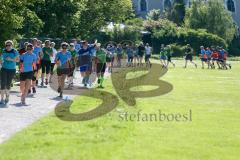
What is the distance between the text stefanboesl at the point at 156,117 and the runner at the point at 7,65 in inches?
150

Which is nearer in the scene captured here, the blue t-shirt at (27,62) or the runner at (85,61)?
the blue t-shirt at (27,62)

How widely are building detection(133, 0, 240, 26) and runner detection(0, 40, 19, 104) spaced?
8680cm

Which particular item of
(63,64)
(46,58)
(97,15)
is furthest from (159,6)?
(63,64)

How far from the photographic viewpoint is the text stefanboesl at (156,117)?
14.5m

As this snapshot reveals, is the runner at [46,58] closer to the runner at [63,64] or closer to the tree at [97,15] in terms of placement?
the runner at [63,64]

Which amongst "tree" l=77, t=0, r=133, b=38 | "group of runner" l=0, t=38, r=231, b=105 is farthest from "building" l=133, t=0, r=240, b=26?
"group of runner" l=0, t=38, r=231, b=105

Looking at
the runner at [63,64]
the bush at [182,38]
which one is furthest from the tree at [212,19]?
the runner at [63,64]

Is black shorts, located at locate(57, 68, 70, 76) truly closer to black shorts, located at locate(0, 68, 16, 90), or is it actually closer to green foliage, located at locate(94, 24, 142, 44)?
black shorts, located at locate(0, 68, 16, 90)

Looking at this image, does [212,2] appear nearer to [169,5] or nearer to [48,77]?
[169,5]

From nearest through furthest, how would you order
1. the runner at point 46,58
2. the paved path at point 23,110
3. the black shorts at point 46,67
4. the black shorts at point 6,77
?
the paved path at point 23,110, the black shorts at point 6,77, the runner at point 46,58, the black shorts at point 46,67

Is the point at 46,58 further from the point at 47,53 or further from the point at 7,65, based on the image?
the point at 7,65

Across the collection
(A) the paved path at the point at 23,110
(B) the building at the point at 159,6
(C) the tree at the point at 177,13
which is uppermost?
(B) the building at the point at 159,6

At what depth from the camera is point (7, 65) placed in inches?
658

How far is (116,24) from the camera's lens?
6812 centimetres
